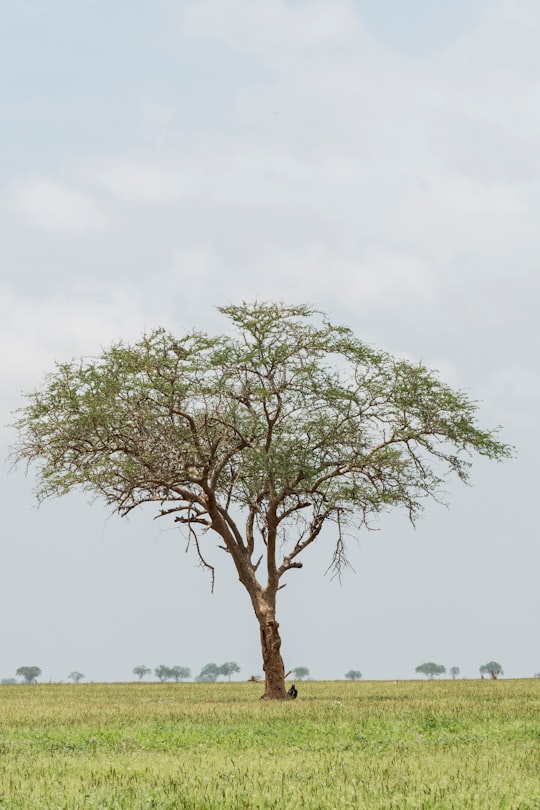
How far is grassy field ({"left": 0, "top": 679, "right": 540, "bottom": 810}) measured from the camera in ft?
48.3

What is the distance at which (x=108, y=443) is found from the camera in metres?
39.9

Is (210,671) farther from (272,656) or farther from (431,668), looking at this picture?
(272,656)

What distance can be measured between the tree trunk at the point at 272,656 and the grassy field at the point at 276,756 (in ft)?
15.4

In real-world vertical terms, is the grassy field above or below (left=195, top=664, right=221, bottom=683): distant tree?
below

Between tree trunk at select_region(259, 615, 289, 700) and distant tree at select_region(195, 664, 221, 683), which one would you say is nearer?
tree trunk at select_region(259, 615, 289, 700)

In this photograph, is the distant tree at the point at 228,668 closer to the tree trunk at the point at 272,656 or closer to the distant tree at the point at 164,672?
the distant tree at the point at 164,672

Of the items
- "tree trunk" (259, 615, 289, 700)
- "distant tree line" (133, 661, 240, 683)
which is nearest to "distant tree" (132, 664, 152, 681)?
"distant tree line" (133, 661, 240, 683)

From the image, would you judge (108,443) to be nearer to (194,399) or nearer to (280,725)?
(194,399)

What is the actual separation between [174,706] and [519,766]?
2178 centimetres

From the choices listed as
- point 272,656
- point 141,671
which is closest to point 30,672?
point 141,671

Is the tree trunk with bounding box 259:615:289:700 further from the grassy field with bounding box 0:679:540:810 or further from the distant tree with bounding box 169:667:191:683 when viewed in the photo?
the distant tree with bounding box 169:667:191:683

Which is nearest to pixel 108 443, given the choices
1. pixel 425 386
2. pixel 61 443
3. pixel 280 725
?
pixel 61 443

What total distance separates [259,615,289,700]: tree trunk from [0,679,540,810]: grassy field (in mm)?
4681

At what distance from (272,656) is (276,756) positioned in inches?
842
